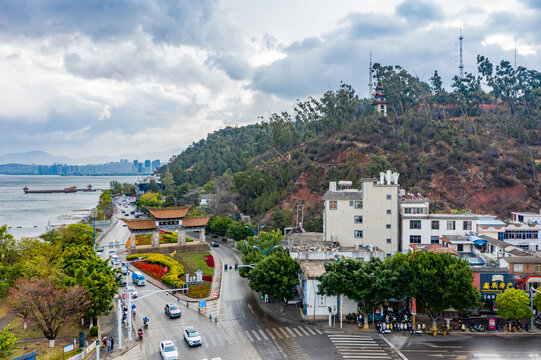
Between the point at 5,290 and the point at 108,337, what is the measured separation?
16082 millimetres

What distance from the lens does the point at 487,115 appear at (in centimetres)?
11319

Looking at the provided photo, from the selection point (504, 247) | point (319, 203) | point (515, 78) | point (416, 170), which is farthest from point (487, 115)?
point (504, 247)

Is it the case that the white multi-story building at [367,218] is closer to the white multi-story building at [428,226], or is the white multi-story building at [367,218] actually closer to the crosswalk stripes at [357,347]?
the white multi-story building at [428,226]

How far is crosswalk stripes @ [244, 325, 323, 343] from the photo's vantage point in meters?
35.7

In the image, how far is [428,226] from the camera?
54656 mm

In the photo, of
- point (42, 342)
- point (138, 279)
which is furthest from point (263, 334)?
point (138, 279)

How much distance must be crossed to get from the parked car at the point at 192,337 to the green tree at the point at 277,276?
9233 millimetres

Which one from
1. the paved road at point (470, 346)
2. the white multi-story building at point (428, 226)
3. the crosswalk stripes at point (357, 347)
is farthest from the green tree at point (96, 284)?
the white multi-story building at point (428, 226)

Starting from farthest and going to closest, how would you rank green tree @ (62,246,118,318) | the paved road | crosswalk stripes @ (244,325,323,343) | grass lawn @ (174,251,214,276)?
grass lawn @ (174,251,214,276) → green tree @ (62,246,118,318) → crosswalk stripes @ (244,325,323,343) → the paved road

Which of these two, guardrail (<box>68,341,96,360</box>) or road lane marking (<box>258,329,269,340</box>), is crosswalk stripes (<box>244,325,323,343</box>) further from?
guardrail (<box>68,341,96,360</box>)

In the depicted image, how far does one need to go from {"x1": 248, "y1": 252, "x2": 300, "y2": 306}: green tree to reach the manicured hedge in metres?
12.4

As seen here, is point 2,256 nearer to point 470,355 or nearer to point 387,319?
point 387,319

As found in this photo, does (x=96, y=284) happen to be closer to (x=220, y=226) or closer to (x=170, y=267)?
(x=170, y=267)

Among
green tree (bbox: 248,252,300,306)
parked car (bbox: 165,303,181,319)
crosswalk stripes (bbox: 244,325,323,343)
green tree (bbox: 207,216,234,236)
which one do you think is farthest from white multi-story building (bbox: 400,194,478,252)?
green tree (bbox: 207,216,234,236)
